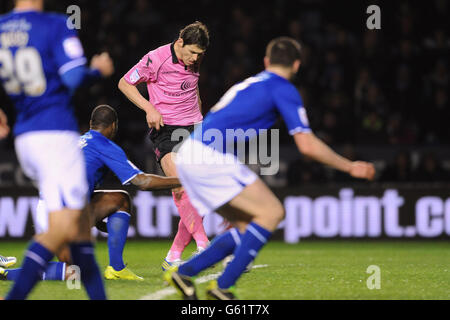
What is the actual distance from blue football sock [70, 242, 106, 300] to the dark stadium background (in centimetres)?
792

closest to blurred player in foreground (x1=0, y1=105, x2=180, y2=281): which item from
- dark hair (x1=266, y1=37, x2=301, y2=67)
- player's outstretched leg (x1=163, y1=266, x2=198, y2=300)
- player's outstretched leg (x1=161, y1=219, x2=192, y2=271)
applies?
player's outstretched leg (x1=161, y1=219, x2=192, y2=271)

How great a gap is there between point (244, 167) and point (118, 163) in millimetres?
1420

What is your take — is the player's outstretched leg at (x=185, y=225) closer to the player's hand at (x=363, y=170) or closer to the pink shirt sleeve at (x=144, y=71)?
the pink shirt sleeve at (x=144, y=71)

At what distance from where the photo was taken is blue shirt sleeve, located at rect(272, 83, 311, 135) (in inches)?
199

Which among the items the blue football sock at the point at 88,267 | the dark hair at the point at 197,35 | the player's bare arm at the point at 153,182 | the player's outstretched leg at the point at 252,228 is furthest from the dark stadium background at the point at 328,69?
the blue football sock at the point at 88,267

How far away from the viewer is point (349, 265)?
26.9 feet

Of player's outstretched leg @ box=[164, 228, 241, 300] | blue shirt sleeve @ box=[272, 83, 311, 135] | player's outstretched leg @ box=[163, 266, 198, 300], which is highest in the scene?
blue shirt sleeve @ box=[272, 83, 311, 135]

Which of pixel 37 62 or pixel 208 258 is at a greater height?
pixel 37 62

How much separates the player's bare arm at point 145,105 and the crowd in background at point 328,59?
537cm

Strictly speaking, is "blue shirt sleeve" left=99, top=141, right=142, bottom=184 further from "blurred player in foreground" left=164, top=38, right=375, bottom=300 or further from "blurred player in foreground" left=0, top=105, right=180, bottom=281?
"blurred player in foreground" left=164, top=38, right=375, bottom=300

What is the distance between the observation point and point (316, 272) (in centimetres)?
746

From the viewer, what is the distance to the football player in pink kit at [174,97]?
755 centimetres

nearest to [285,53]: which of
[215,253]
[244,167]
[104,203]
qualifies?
[244,167]

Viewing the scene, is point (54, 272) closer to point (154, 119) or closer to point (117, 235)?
point (117, 235)
